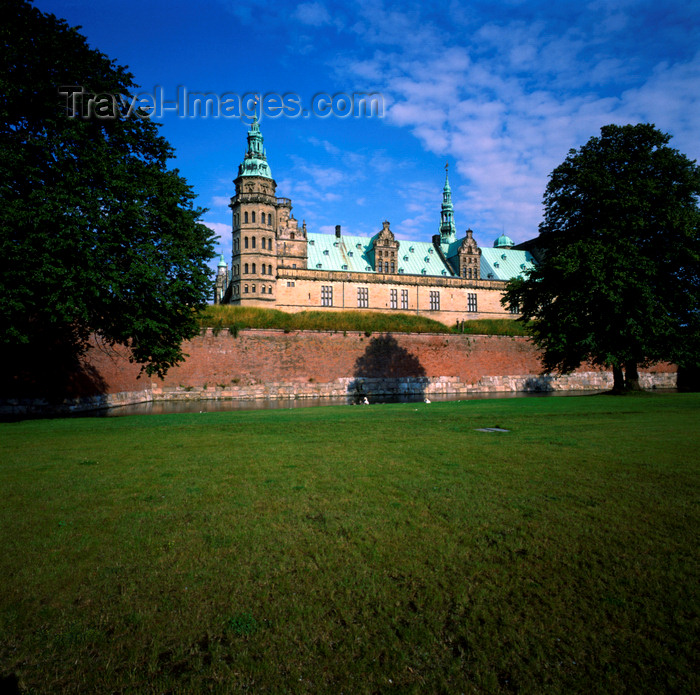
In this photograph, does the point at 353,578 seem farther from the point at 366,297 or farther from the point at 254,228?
the point at 366,297

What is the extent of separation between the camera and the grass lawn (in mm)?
2416

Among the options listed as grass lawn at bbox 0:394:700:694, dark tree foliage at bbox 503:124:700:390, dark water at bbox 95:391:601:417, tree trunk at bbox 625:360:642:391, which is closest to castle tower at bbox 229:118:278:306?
dark water at bbox 95:391:601:417

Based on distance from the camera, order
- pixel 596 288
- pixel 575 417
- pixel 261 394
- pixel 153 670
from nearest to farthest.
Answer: pixel 153 670, pixel 575 417, pixel 596 288, pixel 261 394

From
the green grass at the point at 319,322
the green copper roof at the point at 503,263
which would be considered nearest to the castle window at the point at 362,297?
the green grass at the point at 319,322

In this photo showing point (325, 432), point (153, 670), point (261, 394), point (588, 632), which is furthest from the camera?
point (261, 394)

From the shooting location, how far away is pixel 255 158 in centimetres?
4741

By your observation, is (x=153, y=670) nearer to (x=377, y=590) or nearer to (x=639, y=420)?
(x=377, y=590)

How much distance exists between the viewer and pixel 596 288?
18875mm

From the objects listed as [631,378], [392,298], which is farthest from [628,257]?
[392,298]

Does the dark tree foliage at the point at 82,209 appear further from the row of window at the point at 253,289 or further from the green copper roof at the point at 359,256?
the green copper roof at the point at 359,256

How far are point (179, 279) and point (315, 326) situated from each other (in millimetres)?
20657

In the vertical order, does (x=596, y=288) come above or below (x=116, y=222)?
below

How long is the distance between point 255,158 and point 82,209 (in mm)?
36914

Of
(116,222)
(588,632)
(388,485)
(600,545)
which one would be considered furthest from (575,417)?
(116,222)
